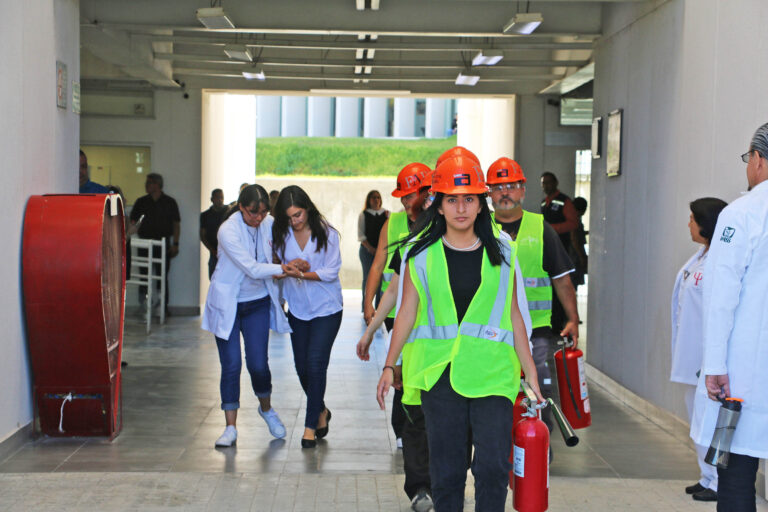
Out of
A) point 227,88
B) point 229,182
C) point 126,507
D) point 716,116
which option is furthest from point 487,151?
point 126,507

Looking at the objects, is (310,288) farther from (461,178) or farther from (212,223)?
(212,223)

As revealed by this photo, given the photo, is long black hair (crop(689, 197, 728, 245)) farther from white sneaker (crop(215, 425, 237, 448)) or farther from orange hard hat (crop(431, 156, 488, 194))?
white sneaker (crop(215, 425, 237, 448))

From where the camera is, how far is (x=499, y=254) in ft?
12.8

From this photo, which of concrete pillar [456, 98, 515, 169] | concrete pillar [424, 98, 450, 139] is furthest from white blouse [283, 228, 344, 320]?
concrete pillar [424, 98, 450, 139]

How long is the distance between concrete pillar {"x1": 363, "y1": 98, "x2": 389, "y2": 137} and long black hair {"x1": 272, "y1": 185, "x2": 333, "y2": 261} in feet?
107

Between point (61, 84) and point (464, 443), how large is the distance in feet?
14.9

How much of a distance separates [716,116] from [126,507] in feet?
13.7

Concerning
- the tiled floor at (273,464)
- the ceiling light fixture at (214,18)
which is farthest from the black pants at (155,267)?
the tiled floor at (273,464)

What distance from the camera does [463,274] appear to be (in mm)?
3891

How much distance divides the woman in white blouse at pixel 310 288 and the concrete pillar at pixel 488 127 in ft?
27.8

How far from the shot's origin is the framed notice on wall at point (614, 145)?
849 centimetres

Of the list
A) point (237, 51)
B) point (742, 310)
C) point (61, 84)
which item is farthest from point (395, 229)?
point (237, 51)

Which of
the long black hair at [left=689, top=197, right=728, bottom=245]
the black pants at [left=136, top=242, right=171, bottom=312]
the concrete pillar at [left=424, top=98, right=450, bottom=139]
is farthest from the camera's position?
the concrete pillar at [left=424, top=98, right=450, bottom=139]

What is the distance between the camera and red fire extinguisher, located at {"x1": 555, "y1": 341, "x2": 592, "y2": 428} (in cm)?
540
